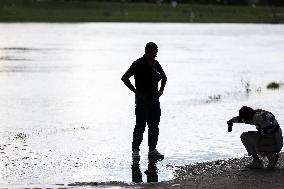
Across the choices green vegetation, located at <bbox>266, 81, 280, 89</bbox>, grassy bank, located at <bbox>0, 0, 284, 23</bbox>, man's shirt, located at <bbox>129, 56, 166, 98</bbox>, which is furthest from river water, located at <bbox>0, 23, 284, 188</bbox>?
grassy bank, located at <bbox>0, 0, 284, 23</bbox>

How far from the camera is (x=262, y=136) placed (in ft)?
38.1

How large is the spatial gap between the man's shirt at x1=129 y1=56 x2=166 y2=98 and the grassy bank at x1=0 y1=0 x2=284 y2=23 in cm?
7899

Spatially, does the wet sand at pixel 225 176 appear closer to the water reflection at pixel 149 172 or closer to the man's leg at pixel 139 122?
the water reflection at pixel 149 172

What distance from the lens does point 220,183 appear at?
10.7m

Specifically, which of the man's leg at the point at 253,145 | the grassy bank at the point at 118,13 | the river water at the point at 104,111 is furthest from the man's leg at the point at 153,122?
the grassy bank at the point at 118,13

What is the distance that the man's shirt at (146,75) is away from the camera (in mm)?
13117

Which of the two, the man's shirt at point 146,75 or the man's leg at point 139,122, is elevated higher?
the man's shirt at point 146,75

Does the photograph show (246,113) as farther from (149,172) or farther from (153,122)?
(153,122)

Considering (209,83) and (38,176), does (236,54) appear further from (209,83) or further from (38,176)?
(38,176)

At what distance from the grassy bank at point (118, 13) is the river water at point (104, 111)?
188ft

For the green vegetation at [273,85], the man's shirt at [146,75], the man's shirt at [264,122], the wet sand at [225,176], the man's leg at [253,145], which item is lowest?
the wet sand at [225,176]

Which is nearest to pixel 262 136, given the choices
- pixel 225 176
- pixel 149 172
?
pixel 225 176

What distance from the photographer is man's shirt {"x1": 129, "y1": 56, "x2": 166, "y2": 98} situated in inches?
516

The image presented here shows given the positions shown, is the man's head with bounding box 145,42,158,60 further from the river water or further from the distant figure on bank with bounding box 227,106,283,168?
the distant figure on bank with bounding box 227,106,283,168
